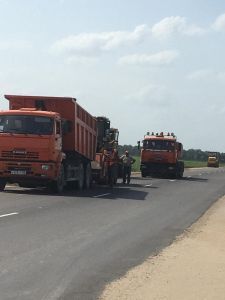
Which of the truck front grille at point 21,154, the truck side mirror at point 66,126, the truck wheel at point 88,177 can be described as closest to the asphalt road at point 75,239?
the truck front grille at point 21,154

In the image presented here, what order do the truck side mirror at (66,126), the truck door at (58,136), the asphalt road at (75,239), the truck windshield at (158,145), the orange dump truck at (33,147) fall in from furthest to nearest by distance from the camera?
the truck windshield at (158,145) → the truck side mirror at (66,126) → the truck door at (58,136) → the orange dump truck at (33,147) → the asphalt road at (75,239)

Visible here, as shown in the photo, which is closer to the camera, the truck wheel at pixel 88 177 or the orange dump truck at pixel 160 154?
the truck wheel at pixel 88 177

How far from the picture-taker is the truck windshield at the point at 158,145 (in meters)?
45.2

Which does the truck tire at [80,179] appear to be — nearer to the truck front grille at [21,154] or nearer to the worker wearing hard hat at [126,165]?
the truck front grille at [21,154]

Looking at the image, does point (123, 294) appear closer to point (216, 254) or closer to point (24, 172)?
point (216, 254)

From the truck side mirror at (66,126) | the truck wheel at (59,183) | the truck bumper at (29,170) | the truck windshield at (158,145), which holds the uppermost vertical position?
the truck windshield at (158,145)

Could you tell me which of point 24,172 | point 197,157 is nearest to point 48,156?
point 24,172

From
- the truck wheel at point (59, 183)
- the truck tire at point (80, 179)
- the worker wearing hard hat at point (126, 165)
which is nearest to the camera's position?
the truck wheel at point (59, 183)

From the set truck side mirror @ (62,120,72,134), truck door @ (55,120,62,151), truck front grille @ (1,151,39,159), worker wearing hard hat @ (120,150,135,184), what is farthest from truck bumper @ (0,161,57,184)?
worker wearing hard hat @ (120,150,135,184)

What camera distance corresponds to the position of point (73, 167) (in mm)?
25484

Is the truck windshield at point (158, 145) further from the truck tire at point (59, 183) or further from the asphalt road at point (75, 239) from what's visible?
the asphalt road at point (75, 239)

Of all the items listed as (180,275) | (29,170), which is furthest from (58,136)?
(180,275)

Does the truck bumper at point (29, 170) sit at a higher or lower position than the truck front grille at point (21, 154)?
lower

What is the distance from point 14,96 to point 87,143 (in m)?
4.03
